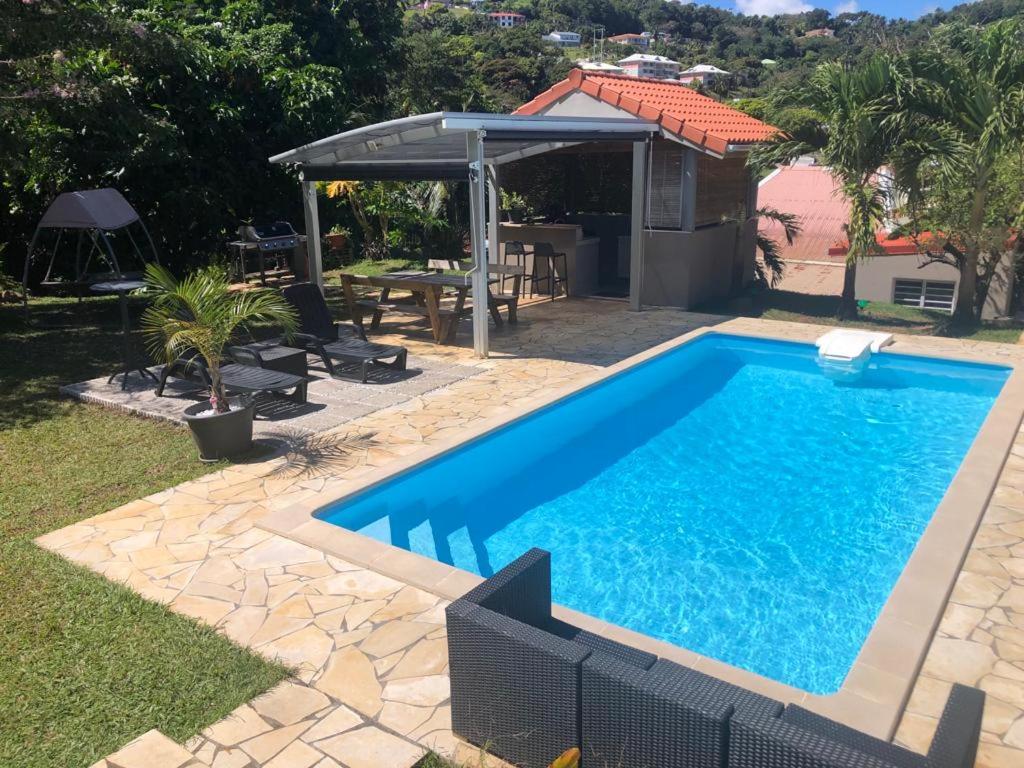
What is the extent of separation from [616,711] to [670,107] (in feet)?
46.4

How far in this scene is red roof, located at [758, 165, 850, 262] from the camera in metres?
35.2

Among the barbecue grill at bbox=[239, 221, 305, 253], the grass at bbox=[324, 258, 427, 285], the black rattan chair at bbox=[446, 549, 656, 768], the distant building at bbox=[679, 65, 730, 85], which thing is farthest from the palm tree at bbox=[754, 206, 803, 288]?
the distant building at bbox=[679, 65, 730, 85]

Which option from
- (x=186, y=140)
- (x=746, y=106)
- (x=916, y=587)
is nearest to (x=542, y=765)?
(x=916, y=587)

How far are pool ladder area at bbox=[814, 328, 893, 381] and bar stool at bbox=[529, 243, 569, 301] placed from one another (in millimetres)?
5963

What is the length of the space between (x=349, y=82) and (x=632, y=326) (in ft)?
31.9

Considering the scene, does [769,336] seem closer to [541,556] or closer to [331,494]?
[331,494]

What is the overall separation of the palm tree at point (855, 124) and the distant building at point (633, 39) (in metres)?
123

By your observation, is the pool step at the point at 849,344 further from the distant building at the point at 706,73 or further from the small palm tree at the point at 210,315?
the distant building at the point at 706,73

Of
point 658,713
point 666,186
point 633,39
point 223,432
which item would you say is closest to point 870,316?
point 666,186

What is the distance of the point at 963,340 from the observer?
12742 millimetres

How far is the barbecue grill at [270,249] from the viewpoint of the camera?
56.1ft

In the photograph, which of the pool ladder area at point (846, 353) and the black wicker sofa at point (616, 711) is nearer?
the black wicker sofa at point (616, 711)

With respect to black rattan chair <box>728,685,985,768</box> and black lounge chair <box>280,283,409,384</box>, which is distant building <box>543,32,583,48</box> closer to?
black lounge chair <box>280,283,409,384</box>

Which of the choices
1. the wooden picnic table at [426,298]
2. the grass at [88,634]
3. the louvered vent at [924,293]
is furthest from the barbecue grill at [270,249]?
the louvered vent at [924,293]
